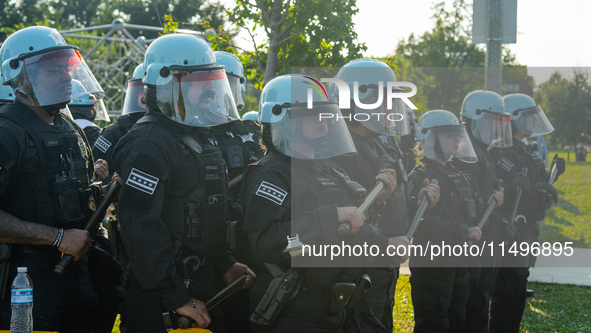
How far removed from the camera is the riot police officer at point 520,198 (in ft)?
20.8

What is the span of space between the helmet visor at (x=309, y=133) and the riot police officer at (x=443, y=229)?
181 cm

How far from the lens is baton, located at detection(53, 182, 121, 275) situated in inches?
127

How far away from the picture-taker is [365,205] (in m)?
3.58

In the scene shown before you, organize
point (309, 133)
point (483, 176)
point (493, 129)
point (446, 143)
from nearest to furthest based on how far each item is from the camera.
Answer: point (309, 133)
point (446, 143)
point (483, 176)
point (493, 129)

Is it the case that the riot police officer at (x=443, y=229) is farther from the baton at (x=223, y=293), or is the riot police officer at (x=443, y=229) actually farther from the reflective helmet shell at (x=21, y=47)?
the reflective helmet shell at (x=21, y=47)

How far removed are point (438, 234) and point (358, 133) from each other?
1502 millimetres

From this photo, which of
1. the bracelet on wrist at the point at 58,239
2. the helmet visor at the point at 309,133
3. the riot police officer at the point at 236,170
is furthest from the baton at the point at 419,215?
the bracelet on wrist at the point at 58,239

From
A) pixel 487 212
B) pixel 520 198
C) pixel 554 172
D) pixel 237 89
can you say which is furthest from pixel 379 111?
pixel 554 172

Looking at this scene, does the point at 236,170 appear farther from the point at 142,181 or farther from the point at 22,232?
the point at 22,232

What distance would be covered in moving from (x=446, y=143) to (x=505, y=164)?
1.46 m

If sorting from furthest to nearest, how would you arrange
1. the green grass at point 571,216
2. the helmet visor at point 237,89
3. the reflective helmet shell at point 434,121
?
the green grass at point 571,216 < the reflective helmet shell at point 434,121 < the helmet visor at point 237,89

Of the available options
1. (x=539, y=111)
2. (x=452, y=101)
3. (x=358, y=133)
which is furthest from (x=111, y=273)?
(x=452, y=101)

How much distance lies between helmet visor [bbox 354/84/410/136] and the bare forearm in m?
2.14

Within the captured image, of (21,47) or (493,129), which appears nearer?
(21,47)
